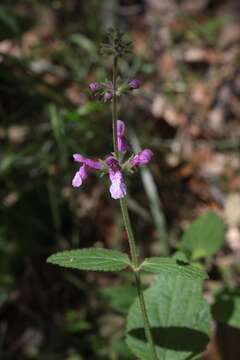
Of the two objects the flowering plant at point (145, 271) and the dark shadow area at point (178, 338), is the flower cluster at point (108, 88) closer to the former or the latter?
the flowering plant at point (145, 271)

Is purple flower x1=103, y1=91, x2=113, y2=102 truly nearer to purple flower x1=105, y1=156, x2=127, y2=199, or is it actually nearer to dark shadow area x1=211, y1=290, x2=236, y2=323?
purple flower x1=105, y1=156, x2=127, y2=199

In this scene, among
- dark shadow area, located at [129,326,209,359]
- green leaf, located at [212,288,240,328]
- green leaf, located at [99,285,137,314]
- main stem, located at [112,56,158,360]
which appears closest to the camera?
main stem, located at [112,56,158,360]

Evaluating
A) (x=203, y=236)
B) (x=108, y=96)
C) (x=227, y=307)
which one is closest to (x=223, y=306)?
(x=227, y=307)

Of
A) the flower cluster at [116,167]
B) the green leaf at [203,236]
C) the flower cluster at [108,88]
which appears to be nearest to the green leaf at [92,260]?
the flower cluster at [116,167]

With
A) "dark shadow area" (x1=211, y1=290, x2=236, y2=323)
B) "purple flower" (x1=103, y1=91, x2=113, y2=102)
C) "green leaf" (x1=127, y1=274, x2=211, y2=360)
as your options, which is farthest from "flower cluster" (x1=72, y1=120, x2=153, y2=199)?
"dark shadow area" (x1=211, y1=290, x2=236, y2=323)

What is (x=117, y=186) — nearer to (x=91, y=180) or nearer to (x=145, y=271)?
(x=145, y=271)

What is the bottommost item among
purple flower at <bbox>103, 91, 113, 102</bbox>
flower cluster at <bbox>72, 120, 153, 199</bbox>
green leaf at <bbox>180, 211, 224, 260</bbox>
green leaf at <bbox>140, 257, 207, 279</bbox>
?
green leaf at <bbox>140, 257, 207, 279</bbox>
